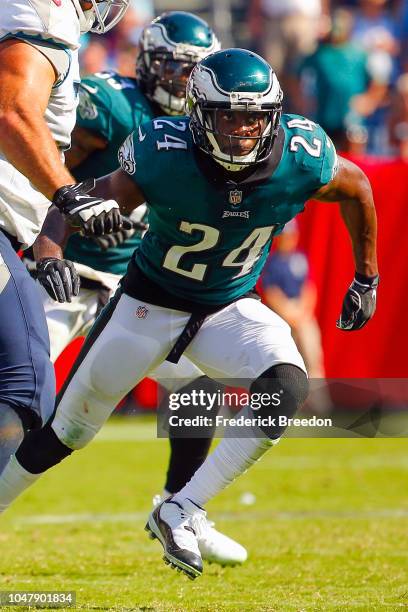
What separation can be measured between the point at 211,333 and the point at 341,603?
3.57ft

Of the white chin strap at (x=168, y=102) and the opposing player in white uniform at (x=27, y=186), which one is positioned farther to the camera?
the white chin strap at (x=168, y=102)

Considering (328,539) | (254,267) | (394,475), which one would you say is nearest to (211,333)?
(254,267)

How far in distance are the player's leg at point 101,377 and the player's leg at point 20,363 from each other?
85 centimetres

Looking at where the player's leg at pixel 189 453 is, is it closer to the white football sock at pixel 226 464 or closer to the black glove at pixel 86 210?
the white football sock at pixel 226 464

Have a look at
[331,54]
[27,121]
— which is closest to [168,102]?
[27,121]

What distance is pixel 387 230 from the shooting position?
8797 mm

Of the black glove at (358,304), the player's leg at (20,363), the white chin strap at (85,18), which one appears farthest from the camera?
the black glove at (358,304)

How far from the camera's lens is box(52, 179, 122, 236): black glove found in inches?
134

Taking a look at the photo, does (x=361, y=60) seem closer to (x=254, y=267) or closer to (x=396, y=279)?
(x=396, y=279)

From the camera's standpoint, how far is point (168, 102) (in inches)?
209

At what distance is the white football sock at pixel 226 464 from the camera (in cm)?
406

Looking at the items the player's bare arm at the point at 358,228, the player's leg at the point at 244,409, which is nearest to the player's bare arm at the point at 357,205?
the player's bare arm at the point at 358,228

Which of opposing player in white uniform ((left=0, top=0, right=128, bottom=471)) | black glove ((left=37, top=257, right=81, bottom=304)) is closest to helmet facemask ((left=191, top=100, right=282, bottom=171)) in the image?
opposing player in white uniform ((left=0, top=0, right=128, bottom=471))

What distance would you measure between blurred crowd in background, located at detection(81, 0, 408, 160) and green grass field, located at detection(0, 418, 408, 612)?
2.79 metres
